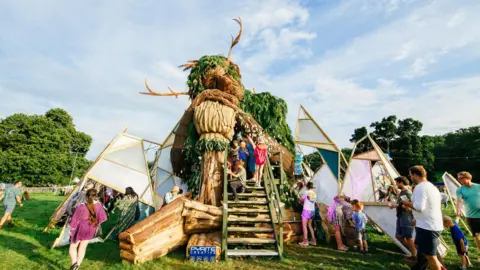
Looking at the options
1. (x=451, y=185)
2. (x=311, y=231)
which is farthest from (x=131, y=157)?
(x=451, y=185)

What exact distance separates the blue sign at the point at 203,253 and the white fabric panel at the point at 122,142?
558 centimetres

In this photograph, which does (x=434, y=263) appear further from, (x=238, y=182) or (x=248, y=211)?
(x=238, y=182)

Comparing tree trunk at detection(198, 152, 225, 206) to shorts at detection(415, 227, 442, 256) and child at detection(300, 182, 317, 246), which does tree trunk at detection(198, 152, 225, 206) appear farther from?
shorts at detection(415, 227, 442, 256)

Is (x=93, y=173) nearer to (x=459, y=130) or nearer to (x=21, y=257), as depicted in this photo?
(x=21, y=257)

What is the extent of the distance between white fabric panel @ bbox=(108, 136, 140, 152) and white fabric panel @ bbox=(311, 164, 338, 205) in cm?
799

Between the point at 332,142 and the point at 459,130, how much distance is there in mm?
50277

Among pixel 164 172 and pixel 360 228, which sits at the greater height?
pixel 164 172

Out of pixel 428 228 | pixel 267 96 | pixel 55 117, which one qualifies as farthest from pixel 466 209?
pixel 55 117

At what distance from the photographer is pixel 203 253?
5.71 meters

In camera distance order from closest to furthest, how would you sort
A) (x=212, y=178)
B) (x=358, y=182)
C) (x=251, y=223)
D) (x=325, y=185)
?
(x=251, y=223) < (x=212, y=178) < (x=358, y=182) < (x=325, y=185)

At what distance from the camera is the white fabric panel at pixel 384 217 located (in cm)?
738

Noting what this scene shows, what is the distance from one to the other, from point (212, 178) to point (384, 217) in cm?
521

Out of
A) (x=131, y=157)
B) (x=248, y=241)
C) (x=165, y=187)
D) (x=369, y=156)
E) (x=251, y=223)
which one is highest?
(x=369, y=156)

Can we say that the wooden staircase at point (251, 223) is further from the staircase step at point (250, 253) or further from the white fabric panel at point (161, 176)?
the white fabric panel at point (161, 176)
